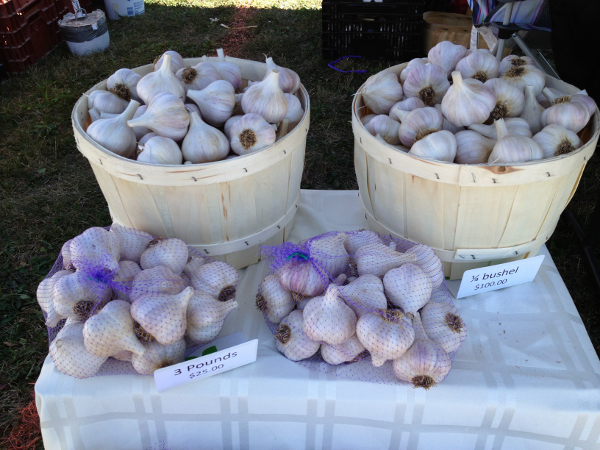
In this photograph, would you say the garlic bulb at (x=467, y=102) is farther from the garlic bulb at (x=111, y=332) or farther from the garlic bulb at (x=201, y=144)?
the garlic bulb at (x=111, y=332)

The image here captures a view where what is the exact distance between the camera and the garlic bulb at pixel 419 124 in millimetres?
1334

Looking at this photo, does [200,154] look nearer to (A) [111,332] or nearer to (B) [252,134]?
(B) [252,134]

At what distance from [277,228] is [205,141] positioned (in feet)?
1.24

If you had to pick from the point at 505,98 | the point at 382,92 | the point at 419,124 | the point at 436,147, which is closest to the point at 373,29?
the point at 382,92

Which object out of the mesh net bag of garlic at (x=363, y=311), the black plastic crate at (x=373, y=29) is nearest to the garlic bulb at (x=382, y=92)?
the mesh net bag of garlic at (x=363, y=311)

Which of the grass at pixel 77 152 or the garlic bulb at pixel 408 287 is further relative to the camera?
the grass at pixel 77 152

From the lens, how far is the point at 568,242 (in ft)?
7.13

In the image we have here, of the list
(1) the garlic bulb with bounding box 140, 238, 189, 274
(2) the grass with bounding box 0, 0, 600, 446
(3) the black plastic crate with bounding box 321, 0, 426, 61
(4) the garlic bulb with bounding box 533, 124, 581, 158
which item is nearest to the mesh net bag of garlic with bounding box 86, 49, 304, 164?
(1) the garlic bulb with bounding box 140, 238, 189, 274

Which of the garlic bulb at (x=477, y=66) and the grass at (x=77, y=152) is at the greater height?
the garlic bulb at (x=477, y=66)

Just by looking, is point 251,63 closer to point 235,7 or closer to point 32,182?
point 32,182

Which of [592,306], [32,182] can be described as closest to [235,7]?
[32,182]

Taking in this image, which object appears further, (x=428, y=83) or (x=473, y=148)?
(x=428, y=83)

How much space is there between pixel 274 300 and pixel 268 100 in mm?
568

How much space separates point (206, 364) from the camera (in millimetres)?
1111
